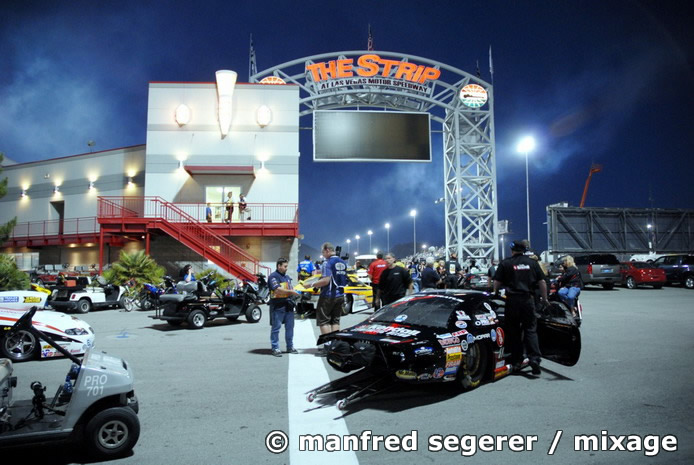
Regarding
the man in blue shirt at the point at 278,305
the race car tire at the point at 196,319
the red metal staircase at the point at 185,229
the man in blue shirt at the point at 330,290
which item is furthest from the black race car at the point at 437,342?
the red metal staircase at the point at 185,229

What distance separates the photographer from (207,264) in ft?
80.7

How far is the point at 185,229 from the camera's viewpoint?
2256cm

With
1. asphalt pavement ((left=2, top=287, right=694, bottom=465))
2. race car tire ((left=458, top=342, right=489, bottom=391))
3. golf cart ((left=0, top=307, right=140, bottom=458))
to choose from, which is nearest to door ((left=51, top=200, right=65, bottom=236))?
asphalt pavement ((left=2, top=287, right=694, bottom=465))

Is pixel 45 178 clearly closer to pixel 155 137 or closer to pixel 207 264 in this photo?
pixel 155 137

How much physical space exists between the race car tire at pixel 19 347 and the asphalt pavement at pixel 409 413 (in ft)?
1.30

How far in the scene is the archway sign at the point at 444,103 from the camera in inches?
1184

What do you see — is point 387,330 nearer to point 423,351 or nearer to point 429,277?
point 423,351

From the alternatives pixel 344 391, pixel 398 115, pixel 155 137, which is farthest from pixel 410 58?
pixel 344 391

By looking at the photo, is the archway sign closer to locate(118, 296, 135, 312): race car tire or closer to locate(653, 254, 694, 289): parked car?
locate(653, 254, 694, 289): parked car

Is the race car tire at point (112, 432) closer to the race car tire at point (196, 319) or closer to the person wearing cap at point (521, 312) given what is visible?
the person wearing cap at point (521, 312)

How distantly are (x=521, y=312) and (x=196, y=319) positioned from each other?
8.26 meters

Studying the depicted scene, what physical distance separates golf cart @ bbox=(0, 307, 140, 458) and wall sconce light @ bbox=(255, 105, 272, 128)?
2347 centimetres

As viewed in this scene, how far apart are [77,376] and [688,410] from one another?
6110mm

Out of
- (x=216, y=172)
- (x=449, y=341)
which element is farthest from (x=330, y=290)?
(x=216, y=172)
